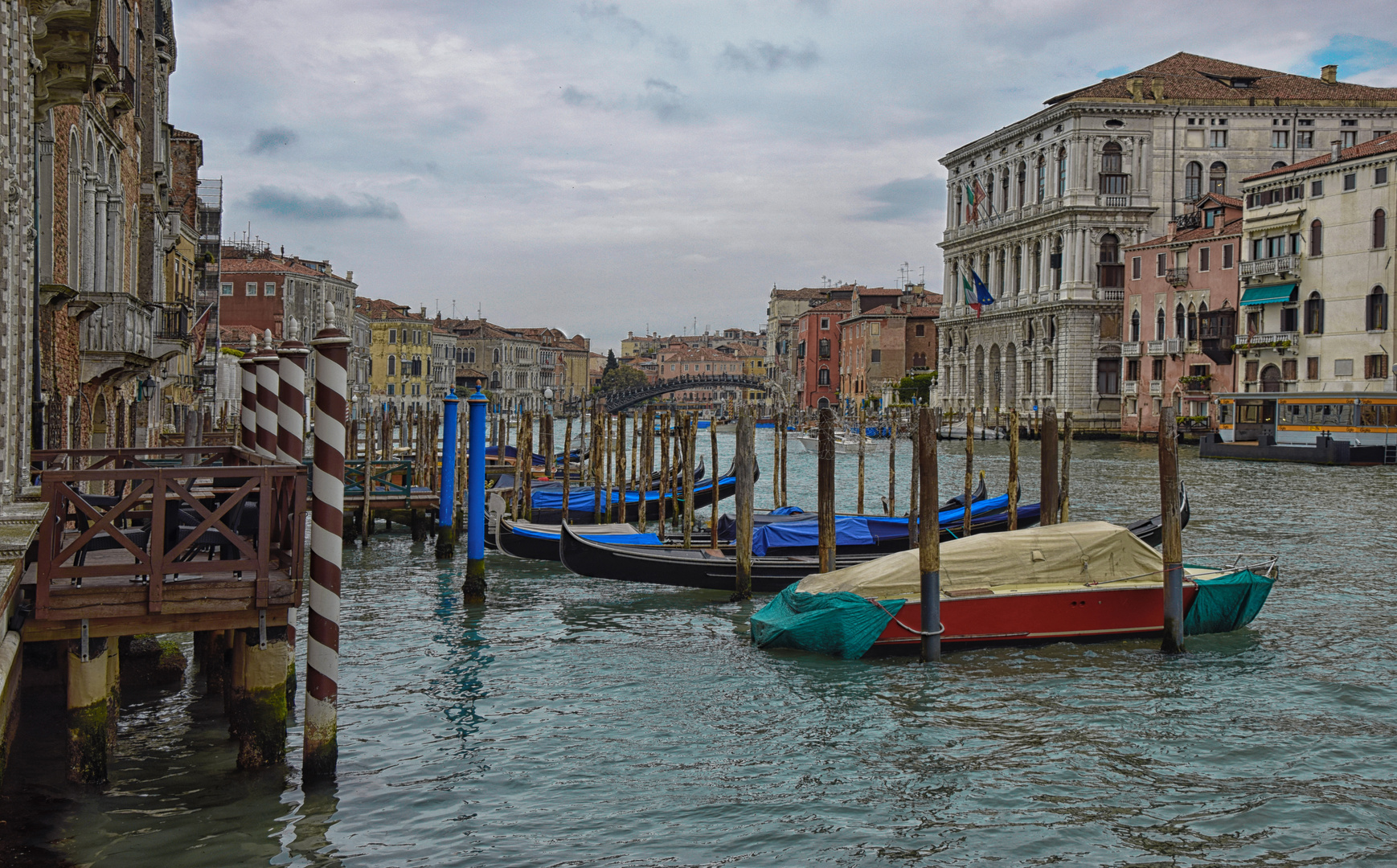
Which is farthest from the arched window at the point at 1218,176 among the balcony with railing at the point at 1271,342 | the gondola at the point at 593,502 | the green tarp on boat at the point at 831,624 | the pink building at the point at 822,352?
the green tarp on boat at the point at 831,624

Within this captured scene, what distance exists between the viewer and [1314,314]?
30.9 m

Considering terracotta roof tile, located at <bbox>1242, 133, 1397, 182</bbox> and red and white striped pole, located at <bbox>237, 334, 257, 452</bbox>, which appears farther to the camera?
terracotta roof tile, located at <bbox>1242, 133, 1397, 182</bbox>

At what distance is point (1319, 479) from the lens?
23.5 meters

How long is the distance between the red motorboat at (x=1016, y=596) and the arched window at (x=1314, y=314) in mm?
24518

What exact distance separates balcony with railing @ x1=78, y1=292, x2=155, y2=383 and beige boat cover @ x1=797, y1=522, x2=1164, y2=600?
6075mm

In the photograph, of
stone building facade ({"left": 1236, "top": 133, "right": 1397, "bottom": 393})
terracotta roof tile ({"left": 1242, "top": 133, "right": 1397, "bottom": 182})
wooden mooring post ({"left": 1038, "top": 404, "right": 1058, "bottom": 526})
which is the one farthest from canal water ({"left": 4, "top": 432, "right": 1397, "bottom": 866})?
terracotta roof tile ({"left": 1242, "top": 133, "right": 1397, "bottom": 182})

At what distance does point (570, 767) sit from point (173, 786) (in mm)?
1747

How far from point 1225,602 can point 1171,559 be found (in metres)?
0.97

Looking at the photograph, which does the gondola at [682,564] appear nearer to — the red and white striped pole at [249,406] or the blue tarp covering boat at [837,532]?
the blue tarp covering boat at [837,532]

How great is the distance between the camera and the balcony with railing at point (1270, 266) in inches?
1219

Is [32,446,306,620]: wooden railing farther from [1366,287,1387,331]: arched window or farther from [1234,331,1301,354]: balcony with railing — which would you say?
[1234,331,1301,354]: balcony with railing

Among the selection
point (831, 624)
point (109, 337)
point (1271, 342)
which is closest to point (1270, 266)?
point (1271, 342)

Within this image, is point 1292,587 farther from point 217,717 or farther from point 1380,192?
point 1380,192

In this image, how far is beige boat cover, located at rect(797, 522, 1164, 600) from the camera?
8383 mm
